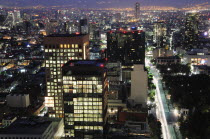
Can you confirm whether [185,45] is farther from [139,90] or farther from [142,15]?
[142,15]

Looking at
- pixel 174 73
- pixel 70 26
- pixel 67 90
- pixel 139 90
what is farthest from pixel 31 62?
pixel 70 26

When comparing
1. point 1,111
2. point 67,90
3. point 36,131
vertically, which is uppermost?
point 67,90

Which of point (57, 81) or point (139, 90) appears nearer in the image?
point (57, 81)

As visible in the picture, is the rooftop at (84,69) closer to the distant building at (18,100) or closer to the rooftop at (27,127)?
the rooftop at (27,127)

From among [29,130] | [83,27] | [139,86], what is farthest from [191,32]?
[29,130]

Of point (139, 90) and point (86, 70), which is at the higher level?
point (86, 70)

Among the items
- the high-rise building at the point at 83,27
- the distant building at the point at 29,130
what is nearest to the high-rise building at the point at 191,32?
the high-rise building at the point at 83,27
